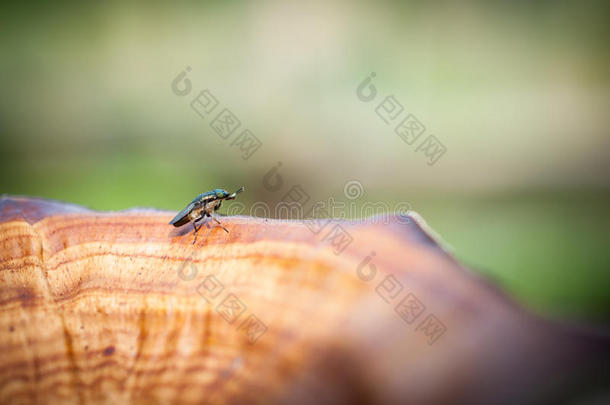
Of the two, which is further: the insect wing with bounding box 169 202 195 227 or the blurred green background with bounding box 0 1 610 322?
the blurred green background with bounding box 0 1 610 322

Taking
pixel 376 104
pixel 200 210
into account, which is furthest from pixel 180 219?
pixel 376 104

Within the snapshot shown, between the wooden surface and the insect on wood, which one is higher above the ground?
the insect on wood

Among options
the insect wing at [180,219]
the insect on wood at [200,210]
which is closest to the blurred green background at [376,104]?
the insect on wood at [200,210]

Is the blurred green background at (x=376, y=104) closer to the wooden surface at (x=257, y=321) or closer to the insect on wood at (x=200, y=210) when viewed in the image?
the insect on wood at (x=200, y=210)

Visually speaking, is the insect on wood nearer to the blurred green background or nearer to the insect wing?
the insect wing

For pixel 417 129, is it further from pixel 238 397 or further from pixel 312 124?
pixel 238 397

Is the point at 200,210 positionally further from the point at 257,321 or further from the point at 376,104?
the point at 376,104

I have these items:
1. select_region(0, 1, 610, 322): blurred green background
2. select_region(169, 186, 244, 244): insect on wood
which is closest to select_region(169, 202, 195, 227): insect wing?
select_region(169, 186, 244, 244): insect on wood
